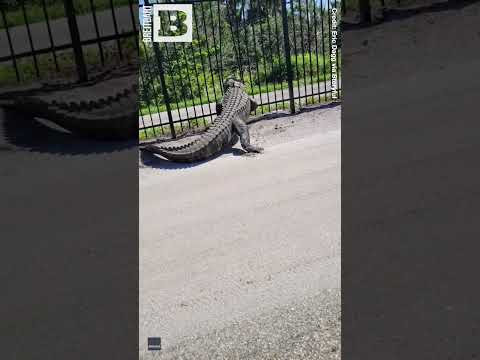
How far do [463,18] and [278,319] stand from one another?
8055mm

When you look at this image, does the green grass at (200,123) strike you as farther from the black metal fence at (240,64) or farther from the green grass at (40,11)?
the green grass at (40,11)

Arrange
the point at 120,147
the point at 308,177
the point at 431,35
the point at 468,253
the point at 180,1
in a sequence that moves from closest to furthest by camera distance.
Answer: the point at 468,253 < the point at 308,177 < the point at 120,147 < the point at 180,1 < the point at 431,35

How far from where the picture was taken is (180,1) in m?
6.79

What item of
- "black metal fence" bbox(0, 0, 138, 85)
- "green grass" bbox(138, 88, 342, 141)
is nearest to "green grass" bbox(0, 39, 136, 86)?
"black metal fence" bbox(0, 0, 138, 85)

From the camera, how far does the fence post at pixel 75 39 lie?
23.6 ft

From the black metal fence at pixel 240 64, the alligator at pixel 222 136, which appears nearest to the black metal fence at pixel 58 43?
the black metal fence at pixel 240 64

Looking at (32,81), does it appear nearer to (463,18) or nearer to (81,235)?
(81,235)

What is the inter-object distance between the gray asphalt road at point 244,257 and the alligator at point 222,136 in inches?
11.7

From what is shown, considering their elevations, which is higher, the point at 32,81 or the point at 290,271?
the point at 32,81

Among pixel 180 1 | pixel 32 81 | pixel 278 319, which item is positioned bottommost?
pixel 278 319

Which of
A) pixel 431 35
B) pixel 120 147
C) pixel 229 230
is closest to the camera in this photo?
pixel 229 230

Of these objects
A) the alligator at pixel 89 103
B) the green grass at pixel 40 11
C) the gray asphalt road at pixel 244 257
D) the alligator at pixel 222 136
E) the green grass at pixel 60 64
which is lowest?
the gray asphalt road at pixel 244 257

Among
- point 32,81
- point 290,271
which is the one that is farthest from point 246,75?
point 290,271

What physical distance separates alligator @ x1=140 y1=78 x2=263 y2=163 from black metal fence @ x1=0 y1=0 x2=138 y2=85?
222 centimetres
